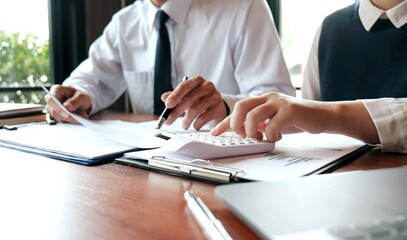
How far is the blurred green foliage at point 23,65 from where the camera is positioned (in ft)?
5.80

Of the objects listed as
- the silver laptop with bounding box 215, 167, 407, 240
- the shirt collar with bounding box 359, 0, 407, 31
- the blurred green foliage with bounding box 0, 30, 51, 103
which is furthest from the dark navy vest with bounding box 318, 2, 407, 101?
the blurred green foliage with bounding box 0, 30, 51, 103

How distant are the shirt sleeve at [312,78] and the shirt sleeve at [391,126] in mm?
610

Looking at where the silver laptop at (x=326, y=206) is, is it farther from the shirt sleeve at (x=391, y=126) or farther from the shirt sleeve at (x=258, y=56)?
the shirt sleeve at (x=258, y=56)

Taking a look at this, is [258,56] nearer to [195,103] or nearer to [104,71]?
[195,103]

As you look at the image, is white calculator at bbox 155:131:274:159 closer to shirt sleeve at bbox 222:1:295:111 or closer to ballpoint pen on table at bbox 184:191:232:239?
ballpoint pen on table at bbox 184:191:232:239

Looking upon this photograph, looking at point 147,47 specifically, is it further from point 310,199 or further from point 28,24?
point 310,199

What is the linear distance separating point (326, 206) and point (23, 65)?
184 cm

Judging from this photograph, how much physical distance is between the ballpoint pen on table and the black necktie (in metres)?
0.95

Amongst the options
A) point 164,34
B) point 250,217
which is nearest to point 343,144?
point 250,217

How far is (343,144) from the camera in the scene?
65 cm


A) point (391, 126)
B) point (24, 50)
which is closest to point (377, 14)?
point (391, 126)

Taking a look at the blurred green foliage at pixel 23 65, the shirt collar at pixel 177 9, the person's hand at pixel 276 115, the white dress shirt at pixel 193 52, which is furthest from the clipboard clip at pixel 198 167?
the blurred green foliage at pixel 23 65

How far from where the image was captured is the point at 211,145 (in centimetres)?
52

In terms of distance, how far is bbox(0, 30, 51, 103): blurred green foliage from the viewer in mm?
1769
